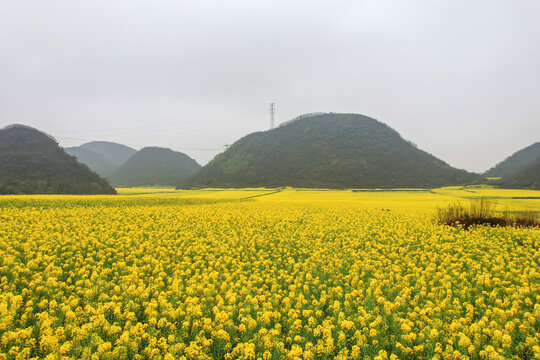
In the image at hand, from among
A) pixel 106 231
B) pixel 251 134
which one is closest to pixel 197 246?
pixel 106 231

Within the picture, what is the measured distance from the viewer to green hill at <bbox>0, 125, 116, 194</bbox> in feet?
211

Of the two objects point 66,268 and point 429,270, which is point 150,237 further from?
point 429,270

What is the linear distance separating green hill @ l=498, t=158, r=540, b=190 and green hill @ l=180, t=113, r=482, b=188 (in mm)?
15063

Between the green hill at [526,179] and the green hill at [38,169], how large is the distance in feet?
364

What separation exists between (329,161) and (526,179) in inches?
2510

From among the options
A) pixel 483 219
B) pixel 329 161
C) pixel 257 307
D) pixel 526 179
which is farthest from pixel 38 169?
pixel 526 179

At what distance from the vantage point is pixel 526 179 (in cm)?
8881

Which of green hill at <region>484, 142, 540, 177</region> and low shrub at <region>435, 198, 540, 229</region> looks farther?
green hill at <region>484, 142, 540, 177</region>

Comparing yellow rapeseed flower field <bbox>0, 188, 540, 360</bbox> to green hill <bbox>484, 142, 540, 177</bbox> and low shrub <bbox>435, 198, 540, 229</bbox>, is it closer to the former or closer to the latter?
low shrub <bbox>435, 198, 540, 229</bbox>

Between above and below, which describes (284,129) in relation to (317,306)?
above

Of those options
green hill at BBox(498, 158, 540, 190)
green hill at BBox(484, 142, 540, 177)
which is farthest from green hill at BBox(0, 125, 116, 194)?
green hill at BBox(484, 142, 540, 177)

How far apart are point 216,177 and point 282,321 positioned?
11865 centimetres

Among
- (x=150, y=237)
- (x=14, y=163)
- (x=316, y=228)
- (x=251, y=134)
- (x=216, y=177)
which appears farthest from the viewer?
(x=251, y=134)

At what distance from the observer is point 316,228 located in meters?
15.3
